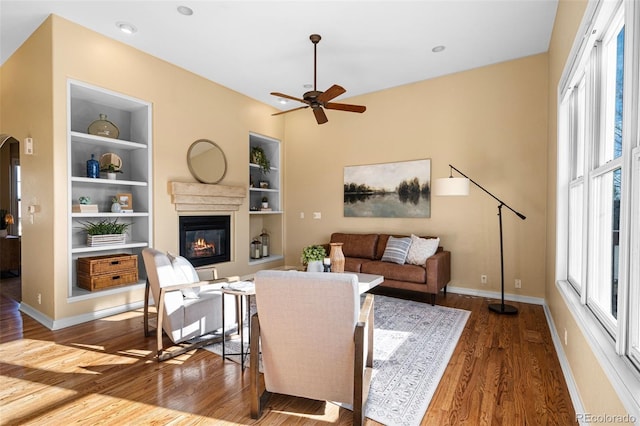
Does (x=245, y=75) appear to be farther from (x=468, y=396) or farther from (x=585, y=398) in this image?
(x=585, y=398)

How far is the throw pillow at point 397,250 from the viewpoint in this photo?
4543 mm

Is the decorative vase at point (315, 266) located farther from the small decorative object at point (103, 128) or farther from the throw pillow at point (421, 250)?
the small decorative object at point (103, 128)

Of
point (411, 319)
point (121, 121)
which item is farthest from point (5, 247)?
point (411, 319)

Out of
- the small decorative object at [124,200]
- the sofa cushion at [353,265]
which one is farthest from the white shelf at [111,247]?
the sofa cushion at [353,265]

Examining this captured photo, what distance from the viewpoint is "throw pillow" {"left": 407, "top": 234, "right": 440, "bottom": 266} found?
4.38m

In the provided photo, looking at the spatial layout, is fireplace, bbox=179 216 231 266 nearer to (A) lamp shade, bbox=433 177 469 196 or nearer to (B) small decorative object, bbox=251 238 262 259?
(B) small decorative object, bbox=251 238 262 259

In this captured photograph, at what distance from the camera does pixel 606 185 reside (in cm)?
191

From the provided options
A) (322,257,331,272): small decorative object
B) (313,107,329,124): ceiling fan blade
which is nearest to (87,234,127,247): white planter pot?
(322,257,331,272): small decorative object

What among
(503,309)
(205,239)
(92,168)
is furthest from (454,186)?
(92,168)

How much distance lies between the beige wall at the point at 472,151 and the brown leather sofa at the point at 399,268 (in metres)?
0.36

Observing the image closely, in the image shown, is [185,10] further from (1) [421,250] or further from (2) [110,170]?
(1) [421,250]

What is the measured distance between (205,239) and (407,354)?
3.53 m

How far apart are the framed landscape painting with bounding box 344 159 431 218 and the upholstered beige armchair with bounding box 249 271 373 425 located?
3386mm

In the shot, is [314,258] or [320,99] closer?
[314,258]
